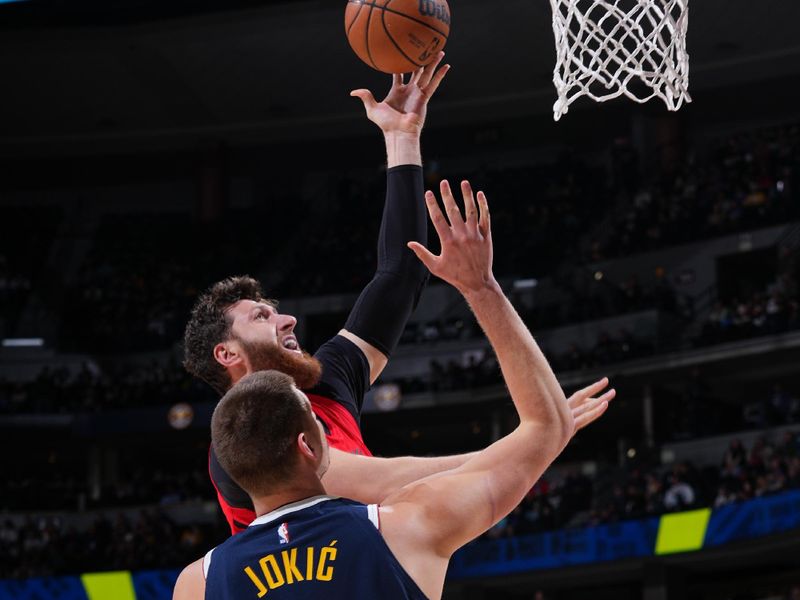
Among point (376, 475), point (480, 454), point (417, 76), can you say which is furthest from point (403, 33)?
point (480, 454)

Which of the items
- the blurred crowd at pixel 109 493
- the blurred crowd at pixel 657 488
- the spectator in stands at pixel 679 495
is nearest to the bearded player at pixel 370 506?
the blurred crowd at pixel 657 488

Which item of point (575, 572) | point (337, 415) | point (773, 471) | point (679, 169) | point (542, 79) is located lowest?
point (575, 572)

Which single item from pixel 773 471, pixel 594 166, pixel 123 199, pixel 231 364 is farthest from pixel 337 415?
pixel 123 199

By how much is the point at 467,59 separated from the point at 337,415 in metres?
19.7

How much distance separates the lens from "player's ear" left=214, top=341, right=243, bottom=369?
3592 millimetres

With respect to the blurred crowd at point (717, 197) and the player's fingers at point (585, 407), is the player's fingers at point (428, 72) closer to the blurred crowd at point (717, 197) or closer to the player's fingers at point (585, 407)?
the player's fingers at point (585, 407)

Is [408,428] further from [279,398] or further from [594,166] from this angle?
[279,398]

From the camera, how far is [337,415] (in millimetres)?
3584

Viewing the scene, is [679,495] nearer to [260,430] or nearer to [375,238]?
[375,238]

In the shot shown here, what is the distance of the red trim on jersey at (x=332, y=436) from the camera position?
333 cm

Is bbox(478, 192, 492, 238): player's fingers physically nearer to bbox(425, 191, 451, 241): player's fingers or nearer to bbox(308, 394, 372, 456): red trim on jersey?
bbox(425, 191, 451, 241): player's fingers

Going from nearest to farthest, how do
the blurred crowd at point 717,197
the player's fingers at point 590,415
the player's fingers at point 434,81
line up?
1. the player's fingers at point 590,415
2. the player's fingers at point 434,81
3. the blurred crowd at point 717,197

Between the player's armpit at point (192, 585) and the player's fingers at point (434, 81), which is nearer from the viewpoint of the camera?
the player's armpit at point (192, 585)

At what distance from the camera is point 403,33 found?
4.11 m
